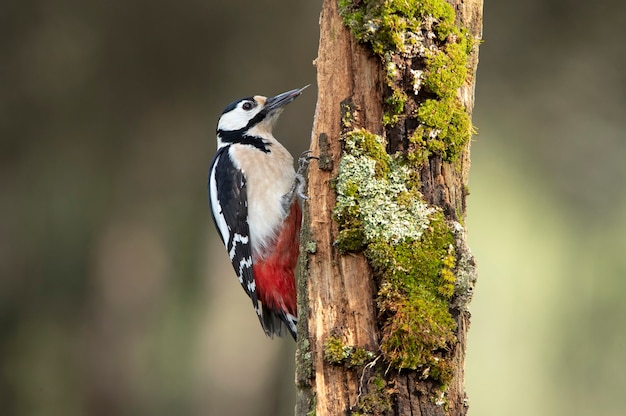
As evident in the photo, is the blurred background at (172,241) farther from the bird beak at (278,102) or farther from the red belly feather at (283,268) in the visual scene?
the red belly feather at (283,268)

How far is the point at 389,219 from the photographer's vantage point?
246 centimetres

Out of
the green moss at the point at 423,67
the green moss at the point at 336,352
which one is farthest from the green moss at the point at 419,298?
the green moss at the point at 423,67

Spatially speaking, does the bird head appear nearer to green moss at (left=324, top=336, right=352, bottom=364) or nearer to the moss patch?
the moss patch

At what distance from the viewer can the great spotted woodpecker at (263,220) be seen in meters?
3.88

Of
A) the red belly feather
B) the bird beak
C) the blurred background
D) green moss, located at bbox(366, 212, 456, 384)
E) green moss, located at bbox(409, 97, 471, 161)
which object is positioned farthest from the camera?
the blurred background

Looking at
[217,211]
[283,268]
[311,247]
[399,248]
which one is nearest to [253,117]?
[217,211]

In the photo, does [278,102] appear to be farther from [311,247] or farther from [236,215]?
[311,247]

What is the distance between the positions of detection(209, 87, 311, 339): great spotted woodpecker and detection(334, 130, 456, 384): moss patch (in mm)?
1252

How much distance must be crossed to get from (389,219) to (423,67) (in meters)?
0.48

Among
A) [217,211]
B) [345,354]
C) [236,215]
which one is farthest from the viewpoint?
[217,211]

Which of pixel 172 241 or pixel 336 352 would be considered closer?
pixel 336 352

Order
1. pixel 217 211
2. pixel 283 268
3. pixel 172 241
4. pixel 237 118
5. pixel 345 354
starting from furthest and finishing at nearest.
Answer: pixel 172 241
pixel 237 118
pixel 217 211
pixel 283 268
pixel 345 354

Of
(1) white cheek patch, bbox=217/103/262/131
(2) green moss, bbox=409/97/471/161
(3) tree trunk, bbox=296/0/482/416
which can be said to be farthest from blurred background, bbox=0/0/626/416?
(2) green moss, bbox=409/97/471/161

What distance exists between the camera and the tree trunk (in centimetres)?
232
